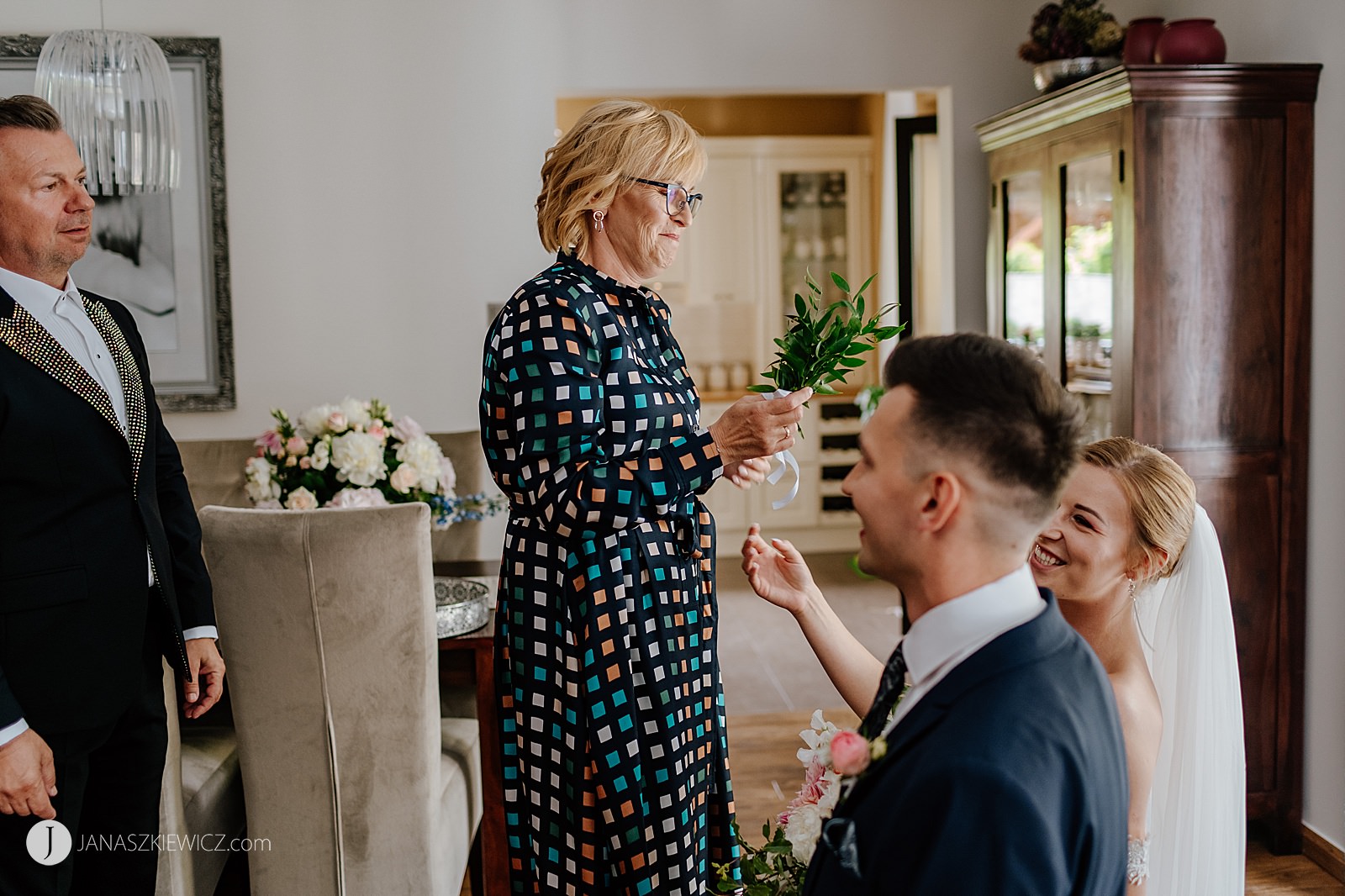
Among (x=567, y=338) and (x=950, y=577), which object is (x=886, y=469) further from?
(x=567, y=338)

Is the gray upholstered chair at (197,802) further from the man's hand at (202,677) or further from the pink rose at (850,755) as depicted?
the pink rose at (850,755)

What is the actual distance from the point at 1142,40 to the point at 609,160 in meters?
2.13

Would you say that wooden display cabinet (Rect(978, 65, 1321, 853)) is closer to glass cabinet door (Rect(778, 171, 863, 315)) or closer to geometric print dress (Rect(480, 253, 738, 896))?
geometric print dress (Rect(480, 253, 738, 896))

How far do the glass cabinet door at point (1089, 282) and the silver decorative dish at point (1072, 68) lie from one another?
0.31 meters

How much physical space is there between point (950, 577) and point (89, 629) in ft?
4.43

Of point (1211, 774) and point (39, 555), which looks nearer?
point (39, 555)

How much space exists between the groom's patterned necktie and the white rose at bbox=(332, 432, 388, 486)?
1798 millimetres

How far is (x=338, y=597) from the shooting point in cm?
205

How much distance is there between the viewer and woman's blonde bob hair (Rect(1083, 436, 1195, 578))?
1.65m

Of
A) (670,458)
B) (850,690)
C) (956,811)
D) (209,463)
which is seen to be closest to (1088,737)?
(956,811)

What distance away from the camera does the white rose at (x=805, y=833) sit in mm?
1230

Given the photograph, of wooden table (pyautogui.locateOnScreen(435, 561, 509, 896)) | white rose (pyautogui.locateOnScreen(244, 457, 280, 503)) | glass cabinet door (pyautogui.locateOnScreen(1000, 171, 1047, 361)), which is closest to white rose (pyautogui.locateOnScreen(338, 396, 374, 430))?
white rose (pyautogui.locateOnScreen(244, 457, 280, 503))

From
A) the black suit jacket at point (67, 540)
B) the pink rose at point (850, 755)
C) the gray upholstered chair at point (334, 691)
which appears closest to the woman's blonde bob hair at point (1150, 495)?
the pink rose at point (850, 755)

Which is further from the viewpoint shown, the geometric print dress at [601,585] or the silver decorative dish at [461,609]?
the silver decorative dish at [461,609]
